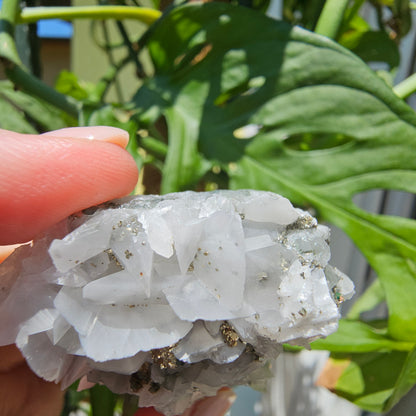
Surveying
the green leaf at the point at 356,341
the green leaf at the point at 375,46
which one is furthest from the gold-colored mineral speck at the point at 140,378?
the green leaf at the point at 375,46

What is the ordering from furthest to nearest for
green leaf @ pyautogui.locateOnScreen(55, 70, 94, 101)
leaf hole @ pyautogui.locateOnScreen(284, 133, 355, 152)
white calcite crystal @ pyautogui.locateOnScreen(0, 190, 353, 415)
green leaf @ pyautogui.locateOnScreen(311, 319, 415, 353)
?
green leaf @ pyautogui.locateOnScreen(55, 70, 94, 101) < leaf hole @ pyautogui.locateOnScreen(284, 133, 355, 152) < green leaf @ pyautogui.locateOnScreen(311, 319, 415, 353) < white calcite crystal @ pyautogui.locateOnScreen(0, 190, 353, 415)

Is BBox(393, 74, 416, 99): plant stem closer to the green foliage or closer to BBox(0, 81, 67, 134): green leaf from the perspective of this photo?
the green foliage

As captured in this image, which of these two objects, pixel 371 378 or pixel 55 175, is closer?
pixel 55 175

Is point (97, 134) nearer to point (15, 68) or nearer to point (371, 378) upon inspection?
point (15, 68)

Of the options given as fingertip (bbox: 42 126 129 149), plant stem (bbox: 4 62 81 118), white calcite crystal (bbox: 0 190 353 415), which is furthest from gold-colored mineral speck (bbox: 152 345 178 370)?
plant stem (bbox: 4 62 81 118)

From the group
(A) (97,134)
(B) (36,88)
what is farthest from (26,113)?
(A) (97,134)

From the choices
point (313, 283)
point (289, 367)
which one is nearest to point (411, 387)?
point (313, 283)

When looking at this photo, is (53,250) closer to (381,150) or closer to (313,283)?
(313,283)
